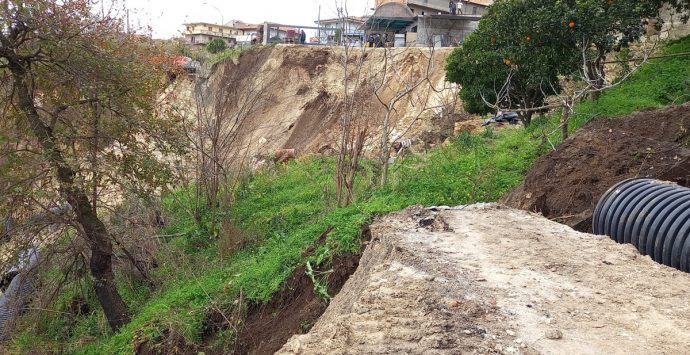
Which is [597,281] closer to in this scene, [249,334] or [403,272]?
[403,272]

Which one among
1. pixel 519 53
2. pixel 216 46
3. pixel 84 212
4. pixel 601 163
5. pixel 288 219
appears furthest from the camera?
pixel 216 46

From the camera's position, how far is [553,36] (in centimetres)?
1142

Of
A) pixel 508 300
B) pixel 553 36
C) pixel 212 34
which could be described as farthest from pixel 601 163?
pixel 212 34

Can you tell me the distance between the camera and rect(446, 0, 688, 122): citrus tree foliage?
11180 mm

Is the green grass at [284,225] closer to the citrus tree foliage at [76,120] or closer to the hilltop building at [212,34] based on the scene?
the citrus tree foliage at [76,120]

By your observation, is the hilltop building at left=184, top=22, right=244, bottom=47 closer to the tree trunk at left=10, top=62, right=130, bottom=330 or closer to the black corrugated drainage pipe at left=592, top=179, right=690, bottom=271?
the tree trunk at left=10, top=62, right=130, bottom=330

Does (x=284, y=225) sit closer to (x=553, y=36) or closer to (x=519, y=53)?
(x=519, y=53)

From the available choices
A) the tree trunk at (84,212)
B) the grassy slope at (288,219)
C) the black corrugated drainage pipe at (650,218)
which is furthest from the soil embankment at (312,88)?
the black corrugated drainage pipe at (650,218)

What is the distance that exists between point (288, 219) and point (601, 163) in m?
5.60

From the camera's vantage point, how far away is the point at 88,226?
8609 mm

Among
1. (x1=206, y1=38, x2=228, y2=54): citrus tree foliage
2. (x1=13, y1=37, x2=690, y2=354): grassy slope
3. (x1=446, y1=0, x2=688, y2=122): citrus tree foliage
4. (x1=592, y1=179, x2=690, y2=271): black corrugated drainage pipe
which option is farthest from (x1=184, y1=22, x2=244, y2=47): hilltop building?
(x1=592, y1=179, x2=690, y2=271): black corrugated drainage pipe

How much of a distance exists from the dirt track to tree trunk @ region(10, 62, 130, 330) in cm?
446

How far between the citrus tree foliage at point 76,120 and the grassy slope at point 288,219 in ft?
3.83

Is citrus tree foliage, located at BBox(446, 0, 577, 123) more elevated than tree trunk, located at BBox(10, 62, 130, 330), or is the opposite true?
citrus tree foliage, located at BBox(446, 0, 577, 123)
